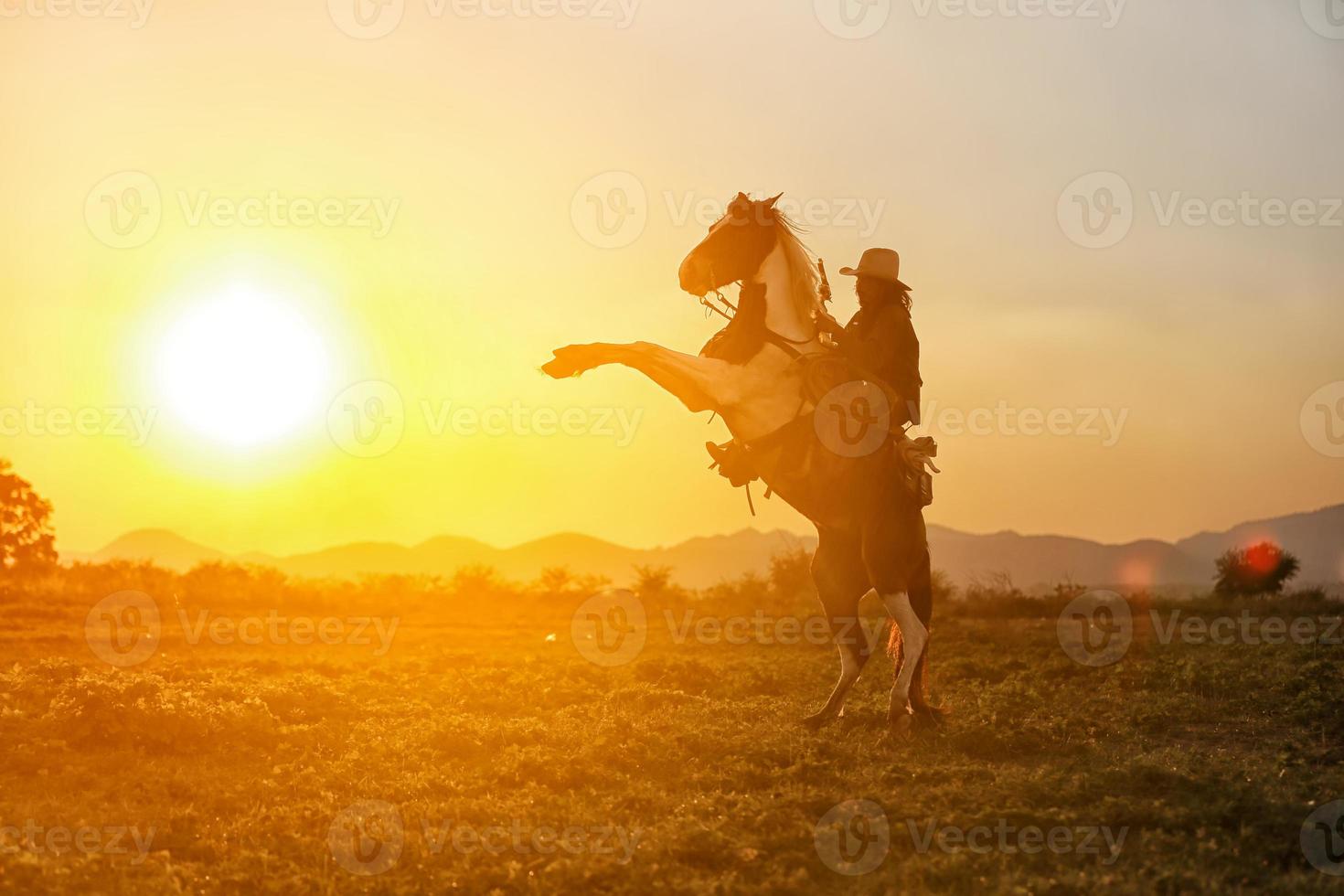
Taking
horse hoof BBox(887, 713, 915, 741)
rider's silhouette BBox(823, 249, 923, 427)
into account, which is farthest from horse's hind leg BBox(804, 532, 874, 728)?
rider's silhouette BBox(823, 249, 923, 427)

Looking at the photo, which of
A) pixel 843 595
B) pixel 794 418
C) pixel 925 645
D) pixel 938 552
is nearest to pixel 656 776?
pixel 843 595

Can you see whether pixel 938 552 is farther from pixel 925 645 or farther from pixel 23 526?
pixel 925 645

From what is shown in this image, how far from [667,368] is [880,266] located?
2.09m

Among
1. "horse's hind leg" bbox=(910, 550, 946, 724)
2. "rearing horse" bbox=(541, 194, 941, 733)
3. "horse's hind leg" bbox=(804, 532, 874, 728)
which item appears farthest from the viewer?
"horse's hind leg" bbox=(804, 532, 874, 728)

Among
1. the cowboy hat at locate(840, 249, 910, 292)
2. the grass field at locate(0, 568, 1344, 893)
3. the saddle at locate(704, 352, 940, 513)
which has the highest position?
the cowboy hat at locate(840, 249, 910, 292)

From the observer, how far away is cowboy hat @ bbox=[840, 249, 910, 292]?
368 inches

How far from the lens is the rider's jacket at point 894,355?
916 centimetres

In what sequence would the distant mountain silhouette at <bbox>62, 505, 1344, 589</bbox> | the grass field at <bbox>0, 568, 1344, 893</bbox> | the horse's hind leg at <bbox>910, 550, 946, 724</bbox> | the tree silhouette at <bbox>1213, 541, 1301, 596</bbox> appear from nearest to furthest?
the grass field at <bbox>0, 568, 1344, 893</bbox>
the horse's hind leg at <bbox>910, 550, 946, 724</bbox>
the tree silhouette at <bbox>1213, 541, 1301, 596</bbox>
the distant mountain silhouette at <bbox>62, 505, 1344, 589</bbox>

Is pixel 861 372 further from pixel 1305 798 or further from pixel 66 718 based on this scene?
pixel 66 718

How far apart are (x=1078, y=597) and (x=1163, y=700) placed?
49.1ft

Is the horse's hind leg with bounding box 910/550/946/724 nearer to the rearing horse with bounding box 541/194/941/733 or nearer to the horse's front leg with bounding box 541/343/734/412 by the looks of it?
the rearing horse with bounding box 541/194/941/733

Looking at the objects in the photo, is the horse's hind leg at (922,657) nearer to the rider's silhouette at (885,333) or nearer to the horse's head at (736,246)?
the rider's silhouette at (885,333)

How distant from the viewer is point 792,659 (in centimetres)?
1543

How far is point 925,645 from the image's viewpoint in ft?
30.1
